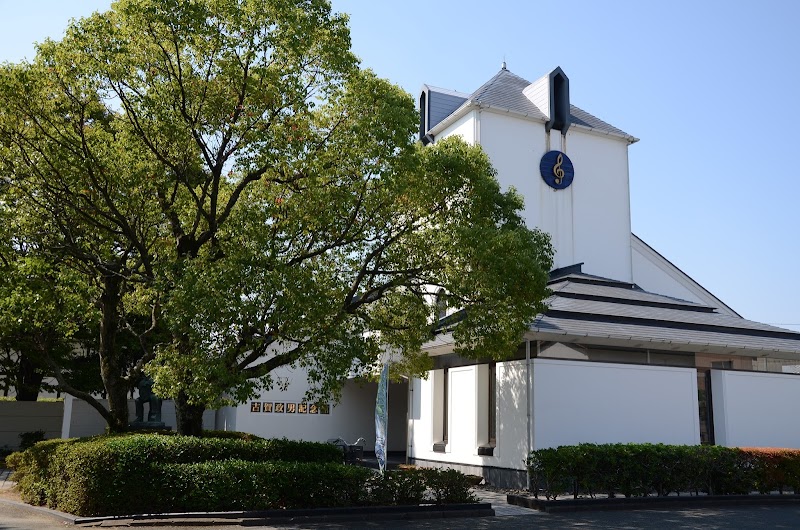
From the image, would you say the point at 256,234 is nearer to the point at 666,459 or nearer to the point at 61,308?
the point at 61,308

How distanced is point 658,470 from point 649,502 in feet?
2.81

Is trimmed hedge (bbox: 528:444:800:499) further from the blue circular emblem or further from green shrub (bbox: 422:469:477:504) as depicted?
the blue circular emblem

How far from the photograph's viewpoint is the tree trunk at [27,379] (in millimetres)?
29297

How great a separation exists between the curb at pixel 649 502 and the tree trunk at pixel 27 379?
22862 mm

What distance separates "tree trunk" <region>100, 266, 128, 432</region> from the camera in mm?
16688

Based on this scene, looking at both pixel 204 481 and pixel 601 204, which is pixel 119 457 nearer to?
pixel 204 481

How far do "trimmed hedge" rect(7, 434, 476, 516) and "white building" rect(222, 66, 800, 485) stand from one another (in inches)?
155

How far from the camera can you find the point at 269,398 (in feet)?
98.9

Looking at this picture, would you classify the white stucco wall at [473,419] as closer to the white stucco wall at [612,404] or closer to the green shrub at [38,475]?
the white stucco wall at [612,404]

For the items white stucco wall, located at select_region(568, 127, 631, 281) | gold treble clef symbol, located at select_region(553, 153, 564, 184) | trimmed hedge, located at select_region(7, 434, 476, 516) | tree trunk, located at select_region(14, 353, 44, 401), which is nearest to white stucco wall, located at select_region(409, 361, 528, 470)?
trimmed hedge, located at select_region(7, 434, 476, 516)

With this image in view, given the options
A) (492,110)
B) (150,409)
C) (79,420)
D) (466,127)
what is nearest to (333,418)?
(150,409)

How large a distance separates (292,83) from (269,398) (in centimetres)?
1949

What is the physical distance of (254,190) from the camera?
48.0ft

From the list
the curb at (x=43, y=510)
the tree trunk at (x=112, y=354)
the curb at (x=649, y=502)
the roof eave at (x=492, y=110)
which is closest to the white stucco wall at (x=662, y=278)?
the roof eave at (x=492, y=110)
